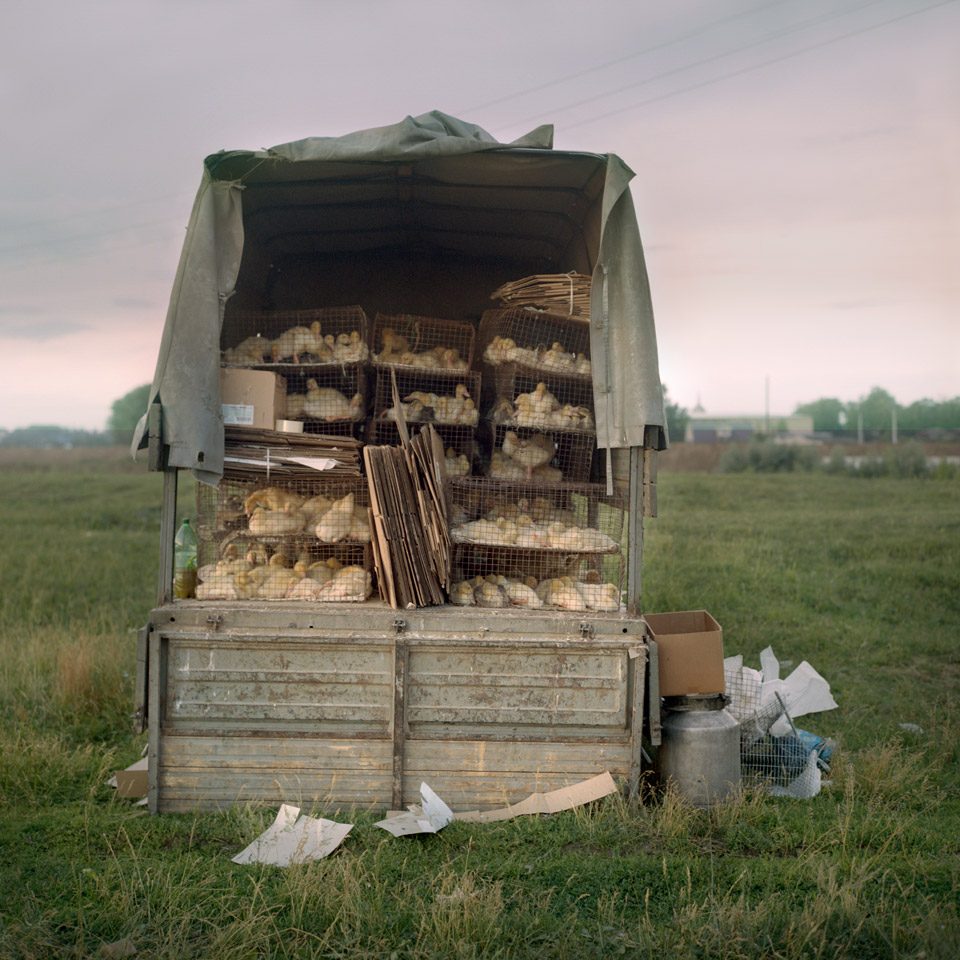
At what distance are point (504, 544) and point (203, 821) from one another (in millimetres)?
2099

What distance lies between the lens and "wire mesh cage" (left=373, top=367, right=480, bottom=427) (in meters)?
5.27

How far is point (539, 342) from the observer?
5332 mm

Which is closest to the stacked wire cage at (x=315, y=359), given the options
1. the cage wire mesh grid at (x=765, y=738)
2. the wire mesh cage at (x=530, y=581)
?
the wire mesh cage at (x=530, y=581)

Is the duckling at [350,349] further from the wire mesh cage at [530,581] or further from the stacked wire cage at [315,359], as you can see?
the wire mesh cage at [530,581]

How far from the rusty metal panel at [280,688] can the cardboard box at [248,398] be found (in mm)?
1243

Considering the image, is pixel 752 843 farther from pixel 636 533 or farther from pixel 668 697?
pixel 636 533

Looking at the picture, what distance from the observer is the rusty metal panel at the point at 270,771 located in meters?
4.18

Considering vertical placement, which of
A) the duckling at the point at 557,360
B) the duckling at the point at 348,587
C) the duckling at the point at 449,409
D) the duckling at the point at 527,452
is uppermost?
the duckling at the point at 557,360

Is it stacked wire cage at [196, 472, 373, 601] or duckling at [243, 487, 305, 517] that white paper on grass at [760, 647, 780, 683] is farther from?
duckling at [243, 487, 305, 517]

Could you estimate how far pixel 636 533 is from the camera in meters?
4.34

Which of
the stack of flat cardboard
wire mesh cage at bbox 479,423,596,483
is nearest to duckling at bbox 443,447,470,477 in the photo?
wire mesh cage at bbox 479,423,596,483

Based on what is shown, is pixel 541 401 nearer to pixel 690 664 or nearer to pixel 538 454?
pixel 538 454

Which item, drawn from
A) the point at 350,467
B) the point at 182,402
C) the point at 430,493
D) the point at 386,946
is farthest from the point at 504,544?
the point at 386,946

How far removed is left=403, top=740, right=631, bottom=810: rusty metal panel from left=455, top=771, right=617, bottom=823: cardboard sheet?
0.05 metres
